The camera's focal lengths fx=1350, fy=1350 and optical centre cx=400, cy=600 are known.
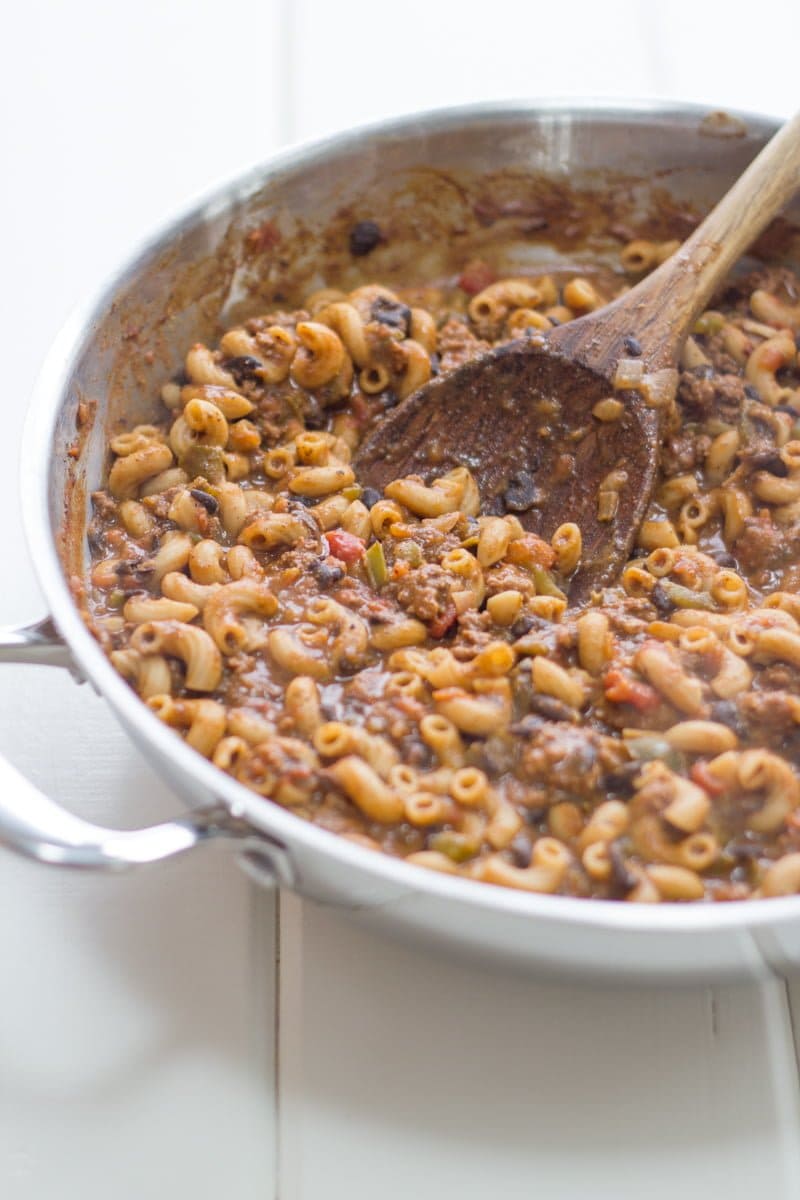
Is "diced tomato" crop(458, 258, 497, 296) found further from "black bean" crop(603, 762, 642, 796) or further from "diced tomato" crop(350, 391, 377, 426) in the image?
"black bean" crop(603, 762, 642, 796)

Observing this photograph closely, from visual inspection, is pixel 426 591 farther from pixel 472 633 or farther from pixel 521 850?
pixel 521 850

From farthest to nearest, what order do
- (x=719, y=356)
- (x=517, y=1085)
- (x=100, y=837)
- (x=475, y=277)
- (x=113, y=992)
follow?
(x=475, y=277), (x=719, y=356), (x=113, y=992), (x=517, y=1085), (x=100, y=837)

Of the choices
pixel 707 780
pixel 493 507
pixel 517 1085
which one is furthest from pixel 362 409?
pixel 517 1085

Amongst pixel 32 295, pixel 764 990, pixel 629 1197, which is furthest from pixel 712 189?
pixel 629 1197

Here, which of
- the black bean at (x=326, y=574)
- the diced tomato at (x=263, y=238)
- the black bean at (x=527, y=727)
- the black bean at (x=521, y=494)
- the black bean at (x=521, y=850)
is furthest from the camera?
the diced tomato at (x=263, y=238)

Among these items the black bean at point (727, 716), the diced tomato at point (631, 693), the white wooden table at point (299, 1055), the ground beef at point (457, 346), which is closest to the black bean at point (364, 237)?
the ground beef at point (457, 346)

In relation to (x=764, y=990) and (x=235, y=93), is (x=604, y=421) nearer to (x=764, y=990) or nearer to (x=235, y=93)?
(x=764, y=990)

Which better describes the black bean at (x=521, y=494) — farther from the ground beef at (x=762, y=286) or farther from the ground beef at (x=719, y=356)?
the ground beef at (x=762, y=286)

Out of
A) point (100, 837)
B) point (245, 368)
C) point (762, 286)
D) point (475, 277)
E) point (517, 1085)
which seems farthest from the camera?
point (475, 277)
